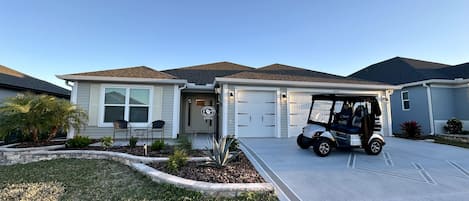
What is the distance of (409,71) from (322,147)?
11624mm

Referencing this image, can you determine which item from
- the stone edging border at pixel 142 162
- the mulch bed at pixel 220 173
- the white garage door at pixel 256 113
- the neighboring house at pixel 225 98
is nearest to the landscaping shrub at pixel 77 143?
the stone edging border at pixel 142 162

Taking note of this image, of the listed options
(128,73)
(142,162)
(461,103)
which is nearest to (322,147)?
(142,162)

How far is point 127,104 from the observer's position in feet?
26.5

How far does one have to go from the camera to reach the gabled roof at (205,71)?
36.2ft

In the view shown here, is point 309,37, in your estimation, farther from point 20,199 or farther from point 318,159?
point 20,199

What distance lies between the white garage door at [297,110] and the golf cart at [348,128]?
9.94ft

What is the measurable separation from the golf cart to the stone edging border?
2.79 metres

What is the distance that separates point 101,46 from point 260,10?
909 centimetres

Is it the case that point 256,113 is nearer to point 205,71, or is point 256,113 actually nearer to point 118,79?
point 205,71

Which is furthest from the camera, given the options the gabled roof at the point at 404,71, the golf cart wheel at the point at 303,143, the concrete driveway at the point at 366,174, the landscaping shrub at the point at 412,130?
the gabled roof at the point at 404,71

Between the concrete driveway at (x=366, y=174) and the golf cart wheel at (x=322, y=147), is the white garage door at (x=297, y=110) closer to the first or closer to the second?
the concrete driveway at (x=366, y=174)

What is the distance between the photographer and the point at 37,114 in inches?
238

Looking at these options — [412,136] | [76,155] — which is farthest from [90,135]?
[412,136]

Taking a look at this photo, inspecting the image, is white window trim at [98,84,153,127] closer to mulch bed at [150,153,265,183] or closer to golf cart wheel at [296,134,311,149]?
mulch bed at [150,153,265,183]
